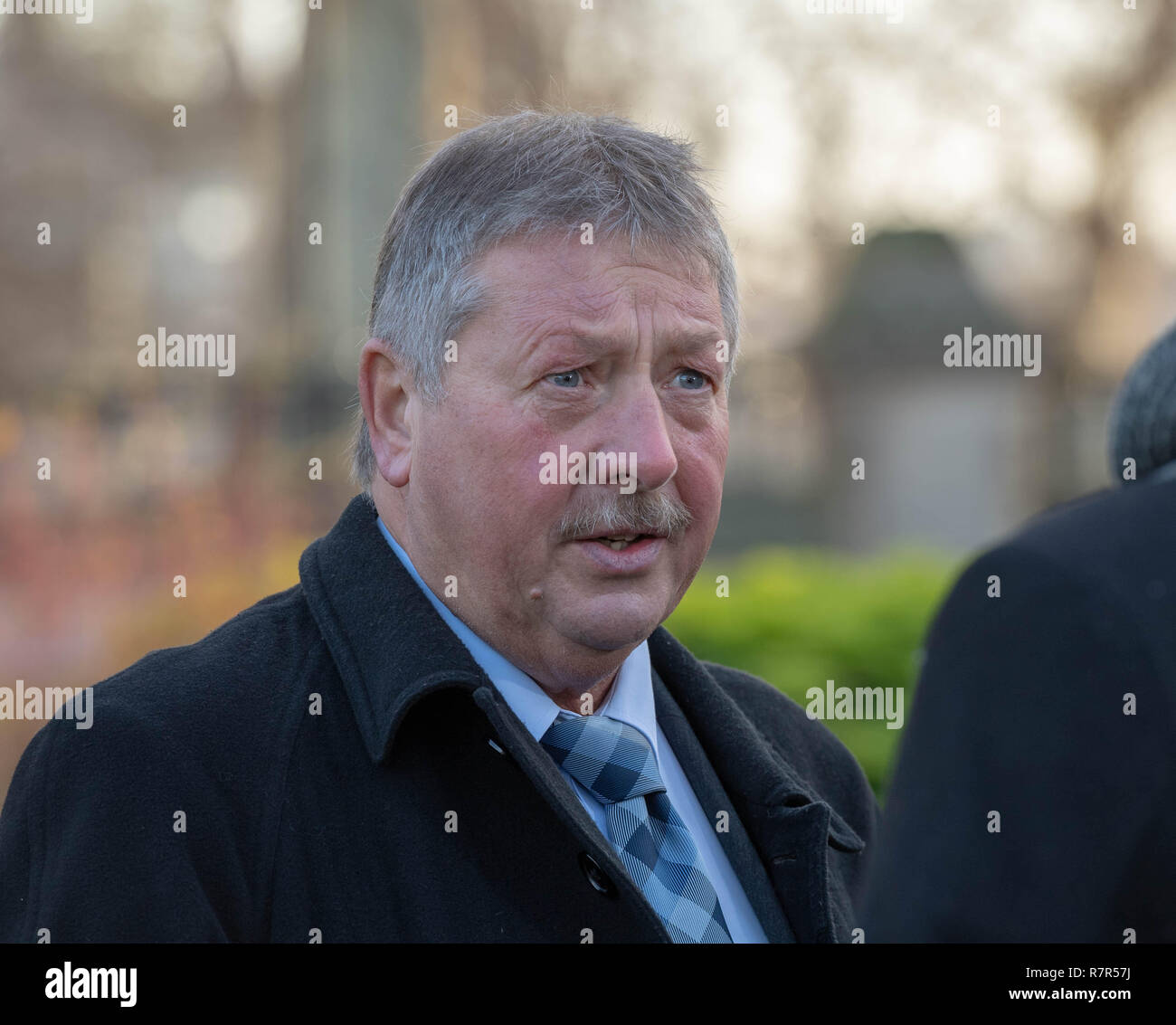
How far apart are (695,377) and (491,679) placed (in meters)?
0.62

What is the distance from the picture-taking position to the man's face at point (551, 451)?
2.17m

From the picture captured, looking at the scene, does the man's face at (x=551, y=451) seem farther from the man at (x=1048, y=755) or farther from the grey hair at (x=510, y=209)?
the man at (x=1048, y=755)

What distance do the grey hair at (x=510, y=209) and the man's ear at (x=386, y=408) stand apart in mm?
28

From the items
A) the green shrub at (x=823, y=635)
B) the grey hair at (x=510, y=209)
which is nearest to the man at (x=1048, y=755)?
the grey hair at (x=510, y=209)

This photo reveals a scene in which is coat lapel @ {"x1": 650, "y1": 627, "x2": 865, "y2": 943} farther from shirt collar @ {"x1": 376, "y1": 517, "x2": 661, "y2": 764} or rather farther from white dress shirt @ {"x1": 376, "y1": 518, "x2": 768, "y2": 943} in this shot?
shirt collar @ {"x1": 376, "y1": 517, "x2": 661, "y2": 764}

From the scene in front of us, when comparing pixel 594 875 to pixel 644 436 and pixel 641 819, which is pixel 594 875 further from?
pixel 644 436

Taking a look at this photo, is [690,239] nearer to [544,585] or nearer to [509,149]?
[509,149]

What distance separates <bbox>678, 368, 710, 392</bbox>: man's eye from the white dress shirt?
0.47 metres

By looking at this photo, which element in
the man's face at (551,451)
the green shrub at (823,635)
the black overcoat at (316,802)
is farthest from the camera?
the green shrub at (823,635)

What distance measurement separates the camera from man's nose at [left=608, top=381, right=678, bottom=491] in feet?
7.18

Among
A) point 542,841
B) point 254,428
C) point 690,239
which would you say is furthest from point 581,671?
point 254,428

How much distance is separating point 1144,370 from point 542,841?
1061mm

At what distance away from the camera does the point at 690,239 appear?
2.33m

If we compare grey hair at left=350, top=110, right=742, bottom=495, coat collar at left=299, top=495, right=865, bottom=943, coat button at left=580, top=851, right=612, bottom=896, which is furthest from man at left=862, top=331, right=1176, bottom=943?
grey hair at left=350, top=110, right=742, bottom=495
